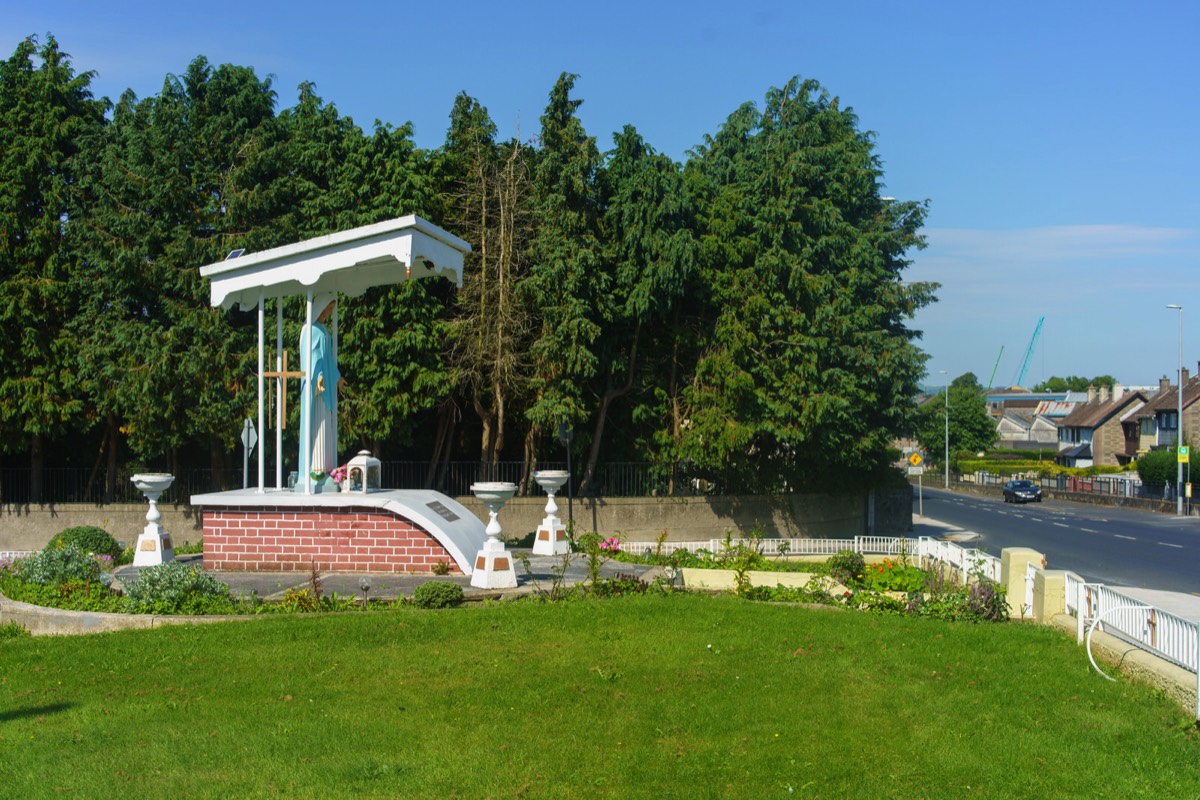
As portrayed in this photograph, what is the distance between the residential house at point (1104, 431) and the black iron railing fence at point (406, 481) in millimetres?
56052

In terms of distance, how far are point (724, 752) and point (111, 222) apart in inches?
888

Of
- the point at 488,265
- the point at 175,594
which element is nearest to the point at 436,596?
the point at 175,594

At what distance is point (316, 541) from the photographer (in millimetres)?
16641

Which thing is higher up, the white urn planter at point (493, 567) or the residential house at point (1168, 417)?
the residential house at point (1168, 417)

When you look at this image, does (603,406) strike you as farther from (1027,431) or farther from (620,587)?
(1027,431)

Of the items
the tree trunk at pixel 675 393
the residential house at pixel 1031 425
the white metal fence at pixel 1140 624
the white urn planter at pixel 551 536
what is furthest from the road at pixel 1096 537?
the residential house at pixel 1031 425

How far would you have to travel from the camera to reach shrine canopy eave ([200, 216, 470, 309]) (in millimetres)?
16859

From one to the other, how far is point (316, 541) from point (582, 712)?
8.56 m

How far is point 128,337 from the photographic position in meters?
25.8

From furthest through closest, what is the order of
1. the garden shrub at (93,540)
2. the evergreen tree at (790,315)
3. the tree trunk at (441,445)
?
1. the tree trunk at (441,445)
2. the evergreen tree at (790,315)
3. the garden shrub at (93,540)

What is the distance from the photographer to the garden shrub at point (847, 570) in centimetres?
1527

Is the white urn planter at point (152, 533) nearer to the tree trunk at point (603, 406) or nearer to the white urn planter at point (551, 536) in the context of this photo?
the white urn planter at point (551, 536)

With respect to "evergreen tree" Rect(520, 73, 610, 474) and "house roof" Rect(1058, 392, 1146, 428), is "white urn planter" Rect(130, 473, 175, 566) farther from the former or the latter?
"house roof" Rect(1058, 392, 1146, 428)

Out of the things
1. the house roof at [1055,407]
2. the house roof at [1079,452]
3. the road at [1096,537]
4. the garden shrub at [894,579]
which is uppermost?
the house roof at [1055,407]
